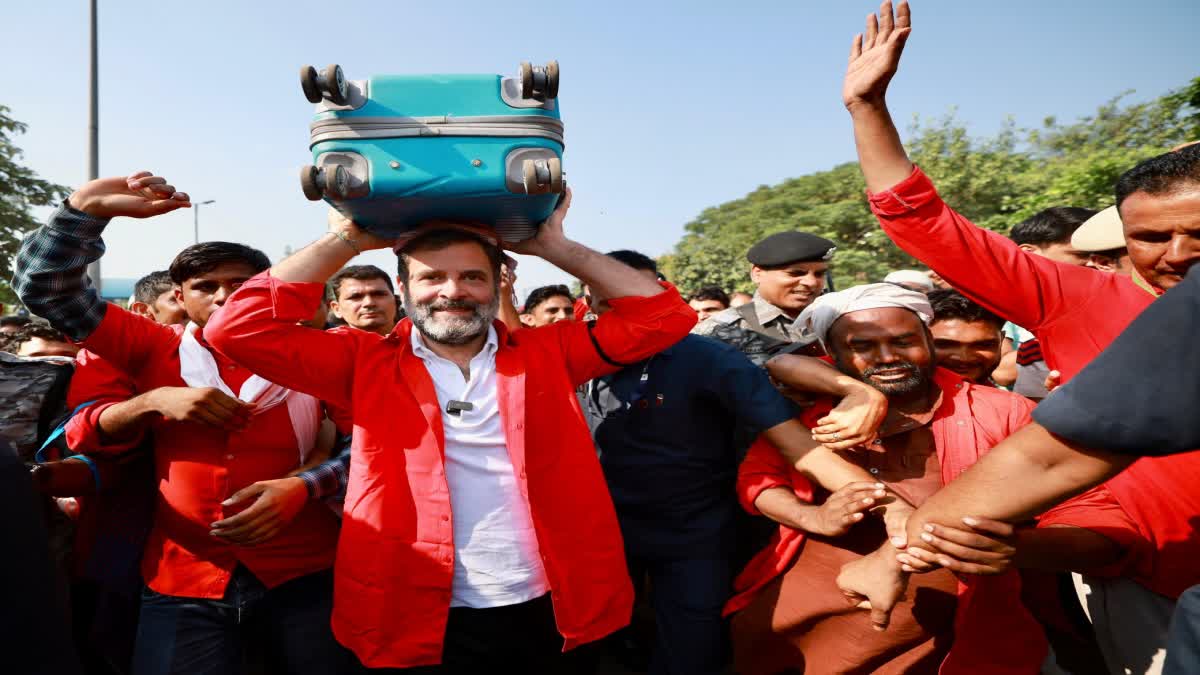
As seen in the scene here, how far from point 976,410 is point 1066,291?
0.50 metres

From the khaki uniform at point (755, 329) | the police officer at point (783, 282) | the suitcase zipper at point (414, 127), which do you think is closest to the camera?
the suitcase zipper at point (414, 127)

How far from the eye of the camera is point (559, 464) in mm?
2168

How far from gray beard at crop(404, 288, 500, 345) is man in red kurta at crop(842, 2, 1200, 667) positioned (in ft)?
4.30

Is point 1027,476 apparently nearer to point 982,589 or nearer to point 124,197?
point 982,589

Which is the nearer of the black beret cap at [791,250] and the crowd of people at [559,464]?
the crowd of people at [559,464]

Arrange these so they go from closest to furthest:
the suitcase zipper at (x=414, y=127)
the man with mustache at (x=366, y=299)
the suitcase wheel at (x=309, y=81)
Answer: the suitcase wheel at (x=309, y=81)
the suitcase zipper at (x=414, y=127)
the man with mustache at (x=366, y=299)

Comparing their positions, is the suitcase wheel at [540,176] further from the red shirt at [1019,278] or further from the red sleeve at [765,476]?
the red sleeve at [765,476]

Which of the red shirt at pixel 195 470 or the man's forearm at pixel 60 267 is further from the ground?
the man's forearm at pixel 60 267

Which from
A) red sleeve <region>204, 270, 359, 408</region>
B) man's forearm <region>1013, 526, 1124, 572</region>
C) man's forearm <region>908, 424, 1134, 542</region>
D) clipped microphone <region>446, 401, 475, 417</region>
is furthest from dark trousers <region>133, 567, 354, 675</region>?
man's forearm <region>1013, 526, 1124, 572</region>

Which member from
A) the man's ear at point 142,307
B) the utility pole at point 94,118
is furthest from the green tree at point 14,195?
the man's ear at point 142,307

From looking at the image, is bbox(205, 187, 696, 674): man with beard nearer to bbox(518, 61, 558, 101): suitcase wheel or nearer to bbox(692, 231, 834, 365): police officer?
bbox(518, 61, 558, 101): suitcase wheel

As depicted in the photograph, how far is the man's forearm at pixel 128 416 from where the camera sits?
2.17 meters

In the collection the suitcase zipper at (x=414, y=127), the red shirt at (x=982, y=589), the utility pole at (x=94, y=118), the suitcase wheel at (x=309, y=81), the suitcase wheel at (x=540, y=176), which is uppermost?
the utility pole at (x=94, y=118)

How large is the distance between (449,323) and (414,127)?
2.10ft
